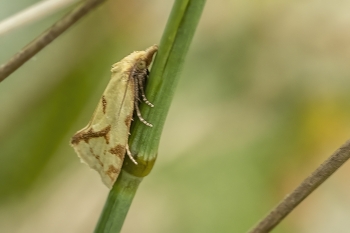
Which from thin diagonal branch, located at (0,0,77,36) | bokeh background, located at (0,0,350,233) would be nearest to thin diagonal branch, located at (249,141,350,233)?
thin diagonal branch, located at (0,0,77,36)

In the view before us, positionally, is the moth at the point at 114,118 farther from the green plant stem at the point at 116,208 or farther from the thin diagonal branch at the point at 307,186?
the thin diagonal branch at the point at 307,186

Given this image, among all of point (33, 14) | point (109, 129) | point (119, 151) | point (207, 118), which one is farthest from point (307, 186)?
point (207, 118)

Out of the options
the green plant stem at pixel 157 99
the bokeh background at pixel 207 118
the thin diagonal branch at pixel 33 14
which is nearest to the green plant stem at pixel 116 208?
the green plant stem at pixel 157 99

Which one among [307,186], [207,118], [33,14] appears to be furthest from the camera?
[207,118]

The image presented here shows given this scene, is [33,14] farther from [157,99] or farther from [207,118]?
[207,118]

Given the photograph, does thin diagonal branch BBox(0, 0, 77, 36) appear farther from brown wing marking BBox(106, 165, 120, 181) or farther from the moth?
brown wing marking BBox(106, 165, 120, 181)

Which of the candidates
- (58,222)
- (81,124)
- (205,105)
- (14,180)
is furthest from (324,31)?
(14,180)
